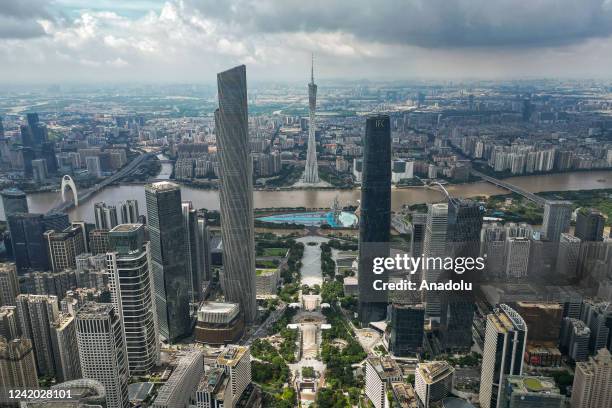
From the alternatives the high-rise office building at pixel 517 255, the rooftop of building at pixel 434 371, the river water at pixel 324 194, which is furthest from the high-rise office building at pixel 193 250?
the river water at pixel 324 194

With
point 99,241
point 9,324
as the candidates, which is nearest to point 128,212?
point 99,241

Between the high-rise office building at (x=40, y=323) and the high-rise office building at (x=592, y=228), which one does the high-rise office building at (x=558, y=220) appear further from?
the high-rise office building at (x=40, y=323)

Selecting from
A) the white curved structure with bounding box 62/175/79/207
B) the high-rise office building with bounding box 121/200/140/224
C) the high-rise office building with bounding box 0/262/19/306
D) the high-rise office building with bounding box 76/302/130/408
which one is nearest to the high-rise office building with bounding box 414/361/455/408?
the high-rise office building with bounding box 76/302/130/408

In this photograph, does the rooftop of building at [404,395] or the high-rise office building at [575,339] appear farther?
the high-rise office building at [575,339]

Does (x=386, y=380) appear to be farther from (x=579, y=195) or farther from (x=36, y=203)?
(x=36, y=203)

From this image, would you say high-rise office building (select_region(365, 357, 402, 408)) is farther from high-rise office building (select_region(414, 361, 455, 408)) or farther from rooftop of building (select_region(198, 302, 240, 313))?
rooftop of building (select_region(198, 302, 240, 313))

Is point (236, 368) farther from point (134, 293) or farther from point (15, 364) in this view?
point (15, 364)
